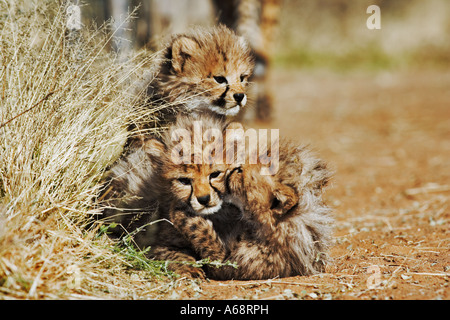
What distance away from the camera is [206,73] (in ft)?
12.8

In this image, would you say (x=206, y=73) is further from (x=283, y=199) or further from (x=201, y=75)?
(x=283, y=199)

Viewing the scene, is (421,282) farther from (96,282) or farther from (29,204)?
(29,204)

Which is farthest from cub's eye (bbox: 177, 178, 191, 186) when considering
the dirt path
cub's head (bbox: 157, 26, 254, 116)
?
cub's head (bbox: 157, 26, 254, 116)

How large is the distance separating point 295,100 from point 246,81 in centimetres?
719

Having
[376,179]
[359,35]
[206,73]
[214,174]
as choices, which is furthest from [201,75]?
[359,35]

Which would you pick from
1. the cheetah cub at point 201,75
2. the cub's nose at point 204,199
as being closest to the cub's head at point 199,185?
the cub's nose at point 204,199

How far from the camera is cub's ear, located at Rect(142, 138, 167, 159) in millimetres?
3324

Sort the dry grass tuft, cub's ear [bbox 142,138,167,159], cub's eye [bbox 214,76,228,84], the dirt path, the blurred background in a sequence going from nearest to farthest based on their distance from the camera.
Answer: the dry grass tuft
the dirt path
cub's ear [bbox 142,138,167,159]
cub's eye [bbox 214,76,228,84]
the blurred background

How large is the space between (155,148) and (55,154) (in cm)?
60

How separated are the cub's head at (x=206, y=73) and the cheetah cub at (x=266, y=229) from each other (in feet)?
2.29

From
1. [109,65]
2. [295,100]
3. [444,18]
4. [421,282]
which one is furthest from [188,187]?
[444,18]

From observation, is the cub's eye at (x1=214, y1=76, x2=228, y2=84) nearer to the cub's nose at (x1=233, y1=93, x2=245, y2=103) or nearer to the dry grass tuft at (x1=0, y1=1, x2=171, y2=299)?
the cub's nose at (x1=233, y1=93, x2=245, y2=103)

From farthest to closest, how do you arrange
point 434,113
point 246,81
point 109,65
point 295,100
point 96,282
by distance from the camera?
1. point 295,100
2. point 434,113
3. point 246,81
4. point 109,65
5. point 96,282

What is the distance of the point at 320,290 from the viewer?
2.97m
